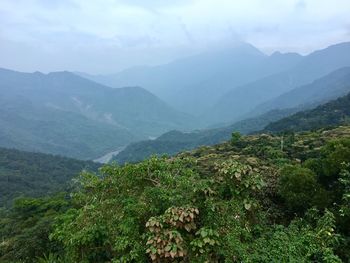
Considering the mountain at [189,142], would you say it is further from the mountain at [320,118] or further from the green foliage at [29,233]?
the green foliage at [29,233]

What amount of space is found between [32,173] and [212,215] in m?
96.5

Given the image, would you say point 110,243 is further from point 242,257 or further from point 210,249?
point 242,257

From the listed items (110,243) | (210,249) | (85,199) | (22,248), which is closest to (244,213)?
(210,249)

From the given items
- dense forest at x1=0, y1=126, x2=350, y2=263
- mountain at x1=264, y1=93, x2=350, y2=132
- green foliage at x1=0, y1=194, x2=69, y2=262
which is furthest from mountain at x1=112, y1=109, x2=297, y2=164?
dense forest at x1=0, y1=126, x2=350, y2=263

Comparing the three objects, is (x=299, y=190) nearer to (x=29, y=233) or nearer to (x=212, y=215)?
(x=212, y=215)

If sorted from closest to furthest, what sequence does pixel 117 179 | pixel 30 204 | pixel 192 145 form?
pixel 117 179, pixel 30 204, pixel 192 145

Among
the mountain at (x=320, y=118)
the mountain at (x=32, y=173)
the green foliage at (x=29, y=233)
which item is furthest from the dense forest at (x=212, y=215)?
the mountain at (x=32, y=173)

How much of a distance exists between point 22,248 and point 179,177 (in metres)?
13.9

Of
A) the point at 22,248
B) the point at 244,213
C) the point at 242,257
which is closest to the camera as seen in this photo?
the point at 242,257

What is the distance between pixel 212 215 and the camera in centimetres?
652

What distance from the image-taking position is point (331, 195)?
870 centimetres

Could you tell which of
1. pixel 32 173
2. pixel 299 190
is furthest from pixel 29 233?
pixel 32 173

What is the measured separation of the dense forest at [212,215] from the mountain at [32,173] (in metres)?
64.6

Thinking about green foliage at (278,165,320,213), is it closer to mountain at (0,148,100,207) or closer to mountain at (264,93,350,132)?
mountain at (264,93,350,132)
